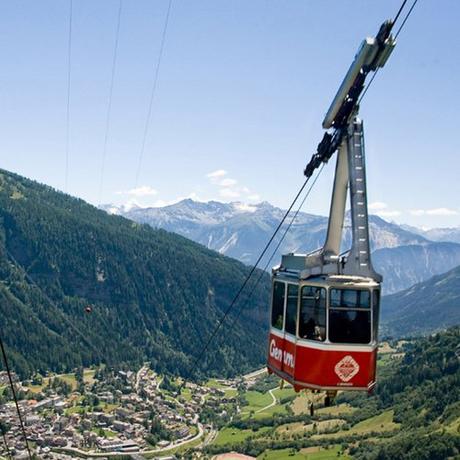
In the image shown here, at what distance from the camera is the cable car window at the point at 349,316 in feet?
54.3

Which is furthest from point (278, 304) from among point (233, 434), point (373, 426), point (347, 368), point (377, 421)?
point (377, 421)

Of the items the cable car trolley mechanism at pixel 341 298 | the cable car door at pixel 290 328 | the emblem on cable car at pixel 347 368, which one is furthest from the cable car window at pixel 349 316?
the cable car door at pixel 290 328

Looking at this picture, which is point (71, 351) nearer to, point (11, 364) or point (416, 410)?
point (11, 364)

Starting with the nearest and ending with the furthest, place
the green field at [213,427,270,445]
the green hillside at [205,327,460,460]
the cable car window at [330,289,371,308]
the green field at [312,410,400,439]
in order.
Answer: the cable car window at [330,289,371,308] < the green hillside at [205,327,460,460] < the green field at [213,427,270,445] < the green field at [312,410,400,439]

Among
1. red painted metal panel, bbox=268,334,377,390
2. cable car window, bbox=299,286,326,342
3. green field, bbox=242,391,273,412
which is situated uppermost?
cable car window, bbox=299,286,326,342

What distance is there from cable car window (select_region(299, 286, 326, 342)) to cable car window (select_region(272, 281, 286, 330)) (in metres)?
1.18

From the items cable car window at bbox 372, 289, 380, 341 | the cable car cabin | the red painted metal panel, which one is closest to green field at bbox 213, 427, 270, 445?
the red painted metal panel

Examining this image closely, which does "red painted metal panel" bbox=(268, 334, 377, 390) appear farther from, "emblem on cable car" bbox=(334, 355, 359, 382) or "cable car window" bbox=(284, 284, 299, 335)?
"cable car window" bbox=(284, 284, 299, 335)

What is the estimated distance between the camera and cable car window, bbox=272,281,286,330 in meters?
18.4

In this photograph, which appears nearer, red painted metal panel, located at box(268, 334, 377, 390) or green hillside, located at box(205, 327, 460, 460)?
red painted metal panel, located at box(268, 334, 377, 390)

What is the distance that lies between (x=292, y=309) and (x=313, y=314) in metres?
0.81

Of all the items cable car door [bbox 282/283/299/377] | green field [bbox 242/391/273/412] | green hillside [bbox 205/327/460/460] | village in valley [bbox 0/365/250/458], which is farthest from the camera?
green field [bbox 242/391/273/412]

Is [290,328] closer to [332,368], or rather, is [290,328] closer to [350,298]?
[332,368]

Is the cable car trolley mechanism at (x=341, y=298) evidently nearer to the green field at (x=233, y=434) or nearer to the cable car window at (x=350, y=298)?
the cable car window at (x=350, y=298)
